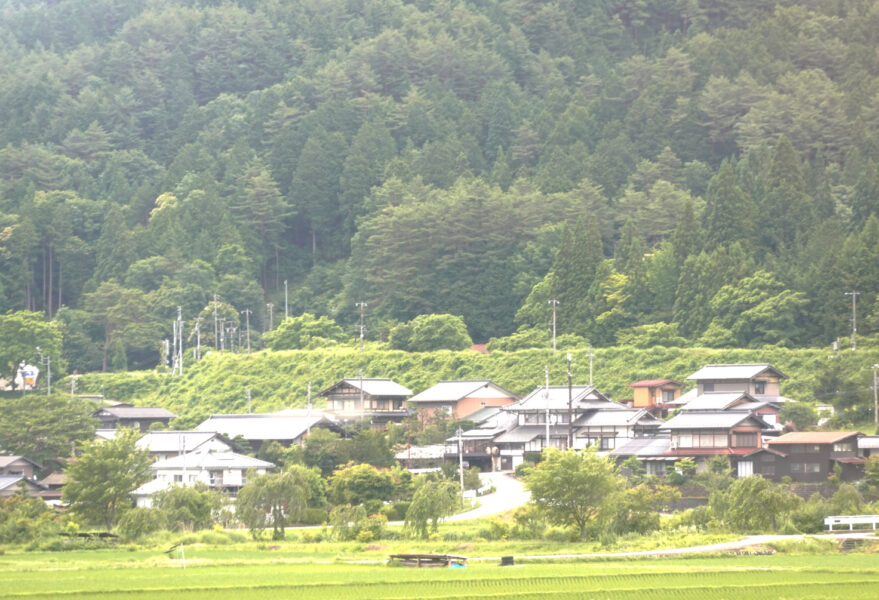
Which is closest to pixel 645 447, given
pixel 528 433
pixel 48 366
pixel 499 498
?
pixel 528 433

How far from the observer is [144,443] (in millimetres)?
58312

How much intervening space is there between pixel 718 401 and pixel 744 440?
12.5 feet

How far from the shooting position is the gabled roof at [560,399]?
56.4 m

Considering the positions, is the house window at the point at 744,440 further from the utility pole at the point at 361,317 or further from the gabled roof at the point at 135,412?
the gabled roof at the point at 135,412

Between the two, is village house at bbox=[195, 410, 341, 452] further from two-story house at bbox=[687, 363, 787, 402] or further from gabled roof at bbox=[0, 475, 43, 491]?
two-story house at bbox=[687, 363, 787, 402]

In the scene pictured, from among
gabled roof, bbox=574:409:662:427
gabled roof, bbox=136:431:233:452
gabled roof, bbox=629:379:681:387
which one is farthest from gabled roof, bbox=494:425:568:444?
gabled roof, bbox=136:431:233:452

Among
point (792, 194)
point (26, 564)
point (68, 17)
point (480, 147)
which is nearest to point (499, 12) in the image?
point (480, 147)

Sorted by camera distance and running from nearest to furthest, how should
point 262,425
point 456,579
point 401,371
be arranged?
point 456,579 → point 262,425 → point 401,371

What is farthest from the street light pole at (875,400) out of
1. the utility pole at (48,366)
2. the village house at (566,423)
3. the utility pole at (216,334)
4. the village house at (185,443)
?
the utility pole at (48,366)

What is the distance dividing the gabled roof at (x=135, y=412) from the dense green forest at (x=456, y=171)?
43.4 feet

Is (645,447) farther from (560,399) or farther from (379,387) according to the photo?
(379,387)

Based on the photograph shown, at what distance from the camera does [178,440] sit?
188 feet

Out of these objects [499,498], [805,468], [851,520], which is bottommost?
[851,520]

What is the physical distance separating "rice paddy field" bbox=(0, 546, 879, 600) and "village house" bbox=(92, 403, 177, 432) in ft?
113
